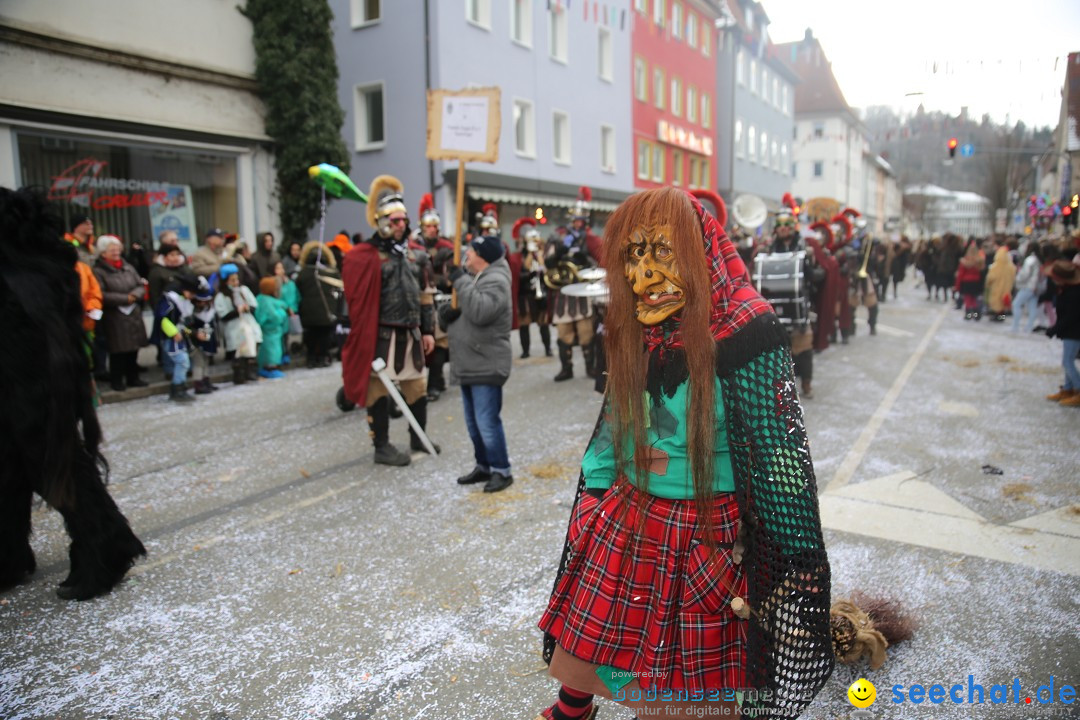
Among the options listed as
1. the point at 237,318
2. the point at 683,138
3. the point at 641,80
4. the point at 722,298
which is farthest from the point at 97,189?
the point at 683,138

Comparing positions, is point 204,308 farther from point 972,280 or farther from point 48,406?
point 972,280

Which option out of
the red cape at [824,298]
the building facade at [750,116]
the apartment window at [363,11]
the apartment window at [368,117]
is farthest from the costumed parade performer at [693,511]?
the building facade at [750,116]

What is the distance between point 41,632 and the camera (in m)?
3.49

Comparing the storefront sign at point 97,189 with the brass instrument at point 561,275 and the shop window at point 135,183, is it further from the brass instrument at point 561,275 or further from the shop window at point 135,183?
the brass instrument at point 561,275

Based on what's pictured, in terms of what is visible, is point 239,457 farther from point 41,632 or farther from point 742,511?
point 742,511

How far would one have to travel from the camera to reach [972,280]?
17.5 metres

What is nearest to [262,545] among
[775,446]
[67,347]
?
[67,347]

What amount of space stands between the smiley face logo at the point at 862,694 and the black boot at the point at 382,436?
395 centimetres

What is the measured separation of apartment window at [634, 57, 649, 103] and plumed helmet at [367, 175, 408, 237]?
79.7ft

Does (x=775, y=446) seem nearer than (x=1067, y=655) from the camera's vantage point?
Yes

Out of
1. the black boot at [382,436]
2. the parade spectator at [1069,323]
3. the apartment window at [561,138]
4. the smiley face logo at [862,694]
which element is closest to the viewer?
the smiley face logo at [862,694]

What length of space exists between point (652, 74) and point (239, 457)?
2689 centimetres

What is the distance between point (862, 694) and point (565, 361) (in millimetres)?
7095

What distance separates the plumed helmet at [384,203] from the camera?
19.4 ft
